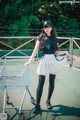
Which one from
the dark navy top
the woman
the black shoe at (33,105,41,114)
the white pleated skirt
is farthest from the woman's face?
the black shoe at (33,105,41,114)

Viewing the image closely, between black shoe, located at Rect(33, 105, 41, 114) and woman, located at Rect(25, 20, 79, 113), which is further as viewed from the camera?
black shoe, located at Rect(33, 105, 41, 114)

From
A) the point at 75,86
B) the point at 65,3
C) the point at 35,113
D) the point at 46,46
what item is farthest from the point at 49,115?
the point at 65,3

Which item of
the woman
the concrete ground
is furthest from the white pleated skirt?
the concrete ground

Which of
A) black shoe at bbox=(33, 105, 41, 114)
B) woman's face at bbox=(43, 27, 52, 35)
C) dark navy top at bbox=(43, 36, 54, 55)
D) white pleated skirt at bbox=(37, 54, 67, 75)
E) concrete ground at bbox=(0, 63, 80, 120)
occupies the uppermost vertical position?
woman's face at bbox=(43, 27, 52, 35)

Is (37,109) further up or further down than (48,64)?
further down

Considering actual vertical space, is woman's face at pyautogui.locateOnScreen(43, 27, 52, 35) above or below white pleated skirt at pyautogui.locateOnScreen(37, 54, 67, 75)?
above

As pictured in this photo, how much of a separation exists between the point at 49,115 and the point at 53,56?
1047mm

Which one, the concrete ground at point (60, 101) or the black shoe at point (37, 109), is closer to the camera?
the concrete ground at point (60, 101)

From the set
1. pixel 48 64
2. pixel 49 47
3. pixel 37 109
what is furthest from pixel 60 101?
pixel 49 47

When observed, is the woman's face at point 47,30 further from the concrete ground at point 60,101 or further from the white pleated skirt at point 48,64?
the concrete ground at point 60,101

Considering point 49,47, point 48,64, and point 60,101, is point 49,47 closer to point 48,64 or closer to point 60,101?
point 48,64

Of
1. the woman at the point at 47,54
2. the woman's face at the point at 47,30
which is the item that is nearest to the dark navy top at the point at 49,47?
the woman at the point at 47,54

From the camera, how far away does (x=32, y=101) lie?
23.6ft

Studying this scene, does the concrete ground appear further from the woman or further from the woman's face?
the woman's face
